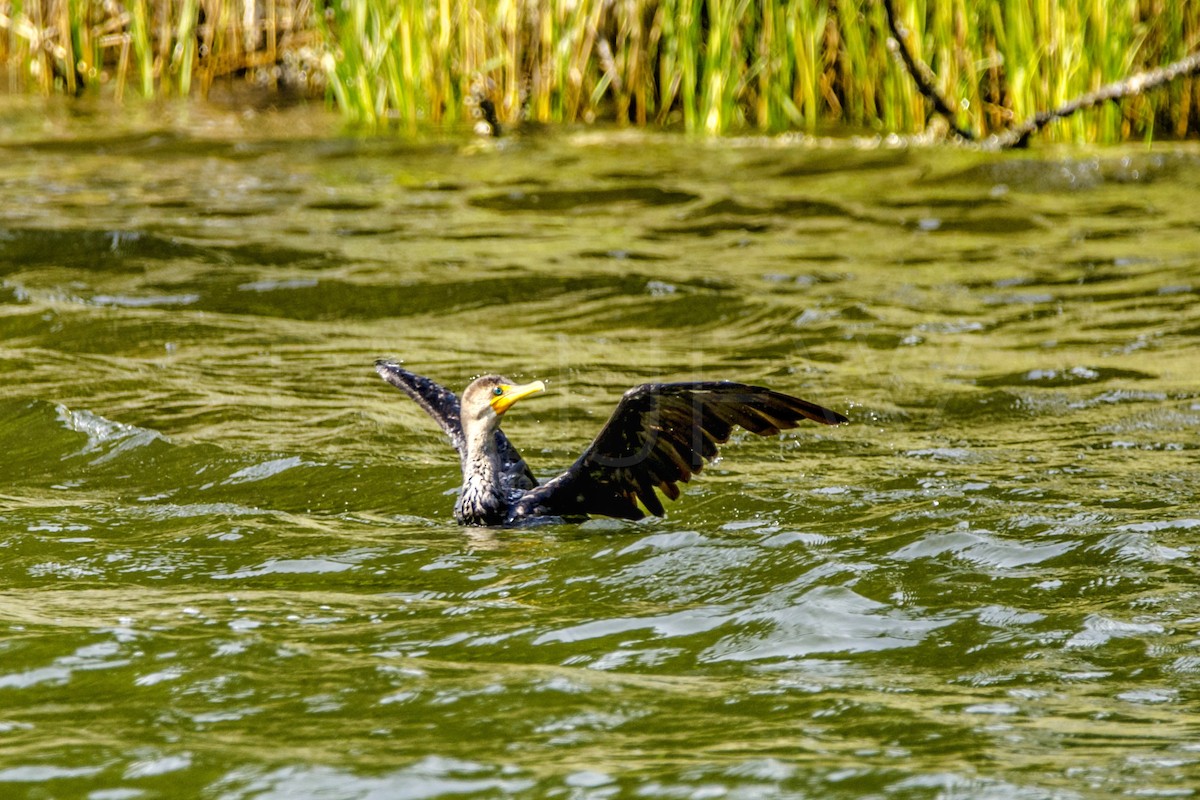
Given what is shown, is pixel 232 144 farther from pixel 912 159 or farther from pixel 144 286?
pixel 912 159

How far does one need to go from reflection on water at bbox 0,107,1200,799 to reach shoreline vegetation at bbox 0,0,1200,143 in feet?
1.74

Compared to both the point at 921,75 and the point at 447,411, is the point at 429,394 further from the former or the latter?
the point at 921,75

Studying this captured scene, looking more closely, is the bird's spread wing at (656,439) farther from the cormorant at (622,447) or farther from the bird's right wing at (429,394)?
the bird's right wing at (429,394)

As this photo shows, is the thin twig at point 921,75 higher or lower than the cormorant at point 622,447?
higher

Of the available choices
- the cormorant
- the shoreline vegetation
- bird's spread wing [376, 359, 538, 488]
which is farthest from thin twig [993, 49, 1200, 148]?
the cormorant

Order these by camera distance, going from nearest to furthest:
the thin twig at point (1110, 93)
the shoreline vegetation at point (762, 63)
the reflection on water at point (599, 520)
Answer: the reflection on water at point (599, 520) → the thin twig at point (1110, 93) → the shoreline vegetation at point (762, 63)

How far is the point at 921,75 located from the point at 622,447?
6.03m

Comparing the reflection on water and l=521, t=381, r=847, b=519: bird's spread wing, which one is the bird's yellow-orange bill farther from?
the reflection on water

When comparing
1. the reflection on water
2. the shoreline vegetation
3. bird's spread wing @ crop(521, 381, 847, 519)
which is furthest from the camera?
the shoreline vegetation

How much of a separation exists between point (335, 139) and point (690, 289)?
518cm

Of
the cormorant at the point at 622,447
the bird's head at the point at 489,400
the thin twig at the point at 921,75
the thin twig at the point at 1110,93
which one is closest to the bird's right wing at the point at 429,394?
the cormorant at the point at 622,447

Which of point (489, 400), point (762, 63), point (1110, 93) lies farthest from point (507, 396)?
point (762, 63)

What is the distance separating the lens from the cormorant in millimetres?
4457

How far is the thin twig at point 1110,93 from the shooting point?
951cm
